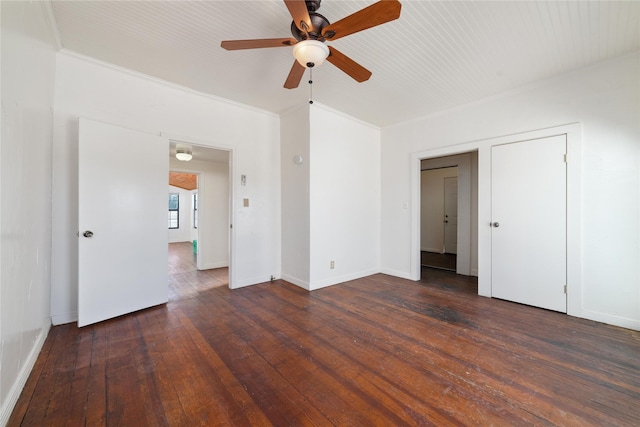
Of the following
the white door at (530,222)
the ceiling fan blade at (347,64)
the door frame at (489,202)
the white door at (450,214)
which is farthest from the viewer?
the white door at (450,214)

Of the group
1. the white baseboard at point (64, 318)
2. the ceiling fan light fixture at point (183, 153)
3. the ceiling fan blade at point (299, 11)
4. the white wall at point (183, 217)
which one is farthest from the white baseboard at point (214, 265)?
the white wall at point (183, 217)

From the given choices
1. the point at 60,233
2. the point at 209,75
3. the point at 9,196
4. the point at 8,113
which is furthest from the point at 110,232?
the point at 209,75

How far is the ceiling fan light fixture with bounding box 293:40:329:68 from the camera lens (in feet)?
5.67

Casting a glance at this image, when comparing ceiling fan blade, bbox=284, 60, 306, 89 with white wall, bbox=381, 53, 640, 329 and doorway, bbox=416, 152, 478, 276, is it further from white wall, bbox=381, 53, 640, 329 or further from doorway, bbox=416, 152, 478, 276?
doorway, bbox=416, 152, 478, 276

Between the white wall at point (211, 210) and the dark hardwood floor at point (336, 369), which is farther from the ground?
the white wall at point (211, 210)

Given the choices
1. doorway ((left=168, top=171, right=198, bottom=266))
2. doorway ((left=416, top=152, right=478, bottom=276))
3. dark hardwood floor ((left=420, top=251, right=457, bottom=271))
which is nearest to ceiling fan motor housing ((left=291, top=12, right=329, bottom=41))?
doorway ((left=416, top=152, right=478, bottom=276))

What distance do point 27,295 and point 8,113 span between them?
3.97 feet

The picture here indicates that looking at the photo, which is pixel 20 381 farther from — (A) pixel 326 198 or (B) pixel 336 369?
(A) pixel 326 198

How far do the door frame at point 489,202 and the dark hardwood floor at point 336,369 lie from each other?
16.5 inches

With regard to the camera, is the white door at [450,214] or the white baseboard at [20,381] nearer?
the white baseboard at [20,381]

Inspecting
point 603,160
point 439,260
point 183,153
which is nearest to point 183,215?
point 183,153

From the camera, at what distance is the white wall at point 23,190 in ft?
4.48

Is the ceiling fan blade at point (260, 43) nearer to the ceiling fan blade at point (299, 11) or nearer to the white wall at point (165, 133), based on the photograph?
the ceiling fan blade at point (299, 11)

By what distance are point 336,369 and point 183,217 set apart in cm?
946
